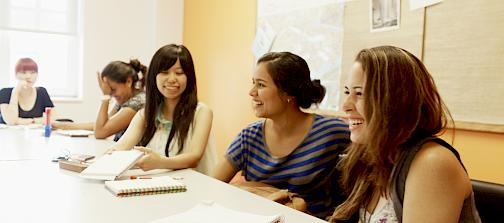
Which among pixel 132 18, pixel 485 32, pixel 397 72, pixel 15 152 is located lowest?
pixel 15 152

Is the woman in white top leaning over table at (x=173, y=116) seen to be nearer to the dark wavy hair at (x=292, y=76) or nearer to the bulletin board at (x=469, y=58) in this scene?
the dark wavy hair at (x=292, y=76)

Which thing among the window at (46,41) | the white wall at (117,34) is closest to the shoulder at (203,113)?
the white wall at (117,34)

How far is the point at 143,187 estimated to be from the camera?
1456 millimetres

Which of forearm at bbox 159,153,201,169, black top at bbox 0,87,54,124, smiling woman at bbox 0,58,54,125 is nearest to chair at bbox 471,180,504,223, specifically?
forearm at bbox 159,153,201,169

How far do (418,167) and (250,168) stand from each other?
0.92 meters

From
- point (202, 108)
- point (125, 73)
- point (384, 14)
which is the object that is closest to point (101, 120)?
point (125, 73)

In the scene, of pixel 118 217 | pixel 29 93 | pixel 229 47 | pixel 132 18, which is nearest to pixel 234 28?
pixel 229 47

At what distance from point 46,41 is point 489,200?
461 centimetres

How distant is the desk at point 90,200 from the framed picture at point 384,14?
1.39 meters

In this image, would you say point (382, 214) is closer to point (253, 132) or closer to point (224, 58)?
point (253, 132)

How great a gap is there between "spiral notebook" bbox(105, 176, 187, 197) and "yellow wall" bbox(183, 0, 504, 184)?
87.1 inches

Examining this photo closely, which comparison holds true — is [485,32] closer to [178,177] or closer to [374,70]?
[374,70]

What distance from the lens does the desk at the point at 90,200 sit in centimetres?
121

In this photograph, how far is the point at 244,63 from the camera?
12.6 ft
